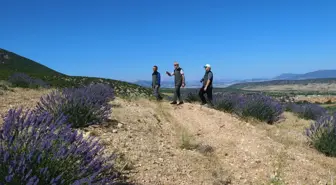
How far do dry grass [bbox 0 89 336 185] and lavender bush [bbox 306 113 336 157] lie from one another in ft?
0.86

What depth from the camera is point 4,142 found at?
10.5 ft

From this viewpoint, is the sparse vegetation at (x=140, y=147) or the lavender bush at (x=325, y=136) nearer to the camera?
the sparse vegetation at (x=140, y=147)

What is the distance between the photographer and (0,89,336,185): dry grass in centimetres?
503

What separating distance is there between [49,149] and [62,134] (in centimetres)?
26

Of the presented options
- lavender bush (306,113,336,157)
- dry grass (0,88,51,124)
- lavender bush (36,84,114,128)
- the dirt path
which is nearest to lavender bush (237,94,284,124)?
the dirt path

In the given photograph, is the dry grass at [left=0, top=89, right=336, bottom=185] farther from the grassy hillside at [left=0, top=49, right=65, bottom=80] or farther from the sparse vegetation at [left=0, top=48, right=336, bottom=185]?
the grassy hillside at [left=0, top=49, right=65, bottom=80]

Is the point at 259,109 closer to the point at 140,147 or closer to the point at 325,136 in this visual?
the point at 325,136

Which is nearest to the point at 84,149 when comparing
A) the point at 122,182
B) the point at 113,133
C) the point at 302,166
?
the point at 122,182

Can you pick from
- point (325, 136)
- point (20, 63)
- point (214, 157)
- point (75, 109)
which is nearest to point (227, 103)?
point (325, 136)

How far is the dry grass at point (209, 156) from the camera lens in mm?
5027

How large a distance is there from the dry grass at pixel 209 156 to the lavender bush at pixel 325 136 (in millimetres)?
263

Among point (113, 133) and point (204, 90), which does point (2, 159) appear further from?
point (204, 90)

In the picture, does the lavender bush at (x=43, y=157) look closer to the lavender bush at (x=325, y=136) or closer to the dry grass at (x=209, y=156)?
the dry grass at (x=209, y=156)

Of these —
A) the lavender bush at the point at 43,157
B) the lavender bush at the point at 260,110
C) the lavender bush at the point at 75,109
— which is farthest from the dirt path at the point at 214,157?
the lavender bush at the point at 260,110
